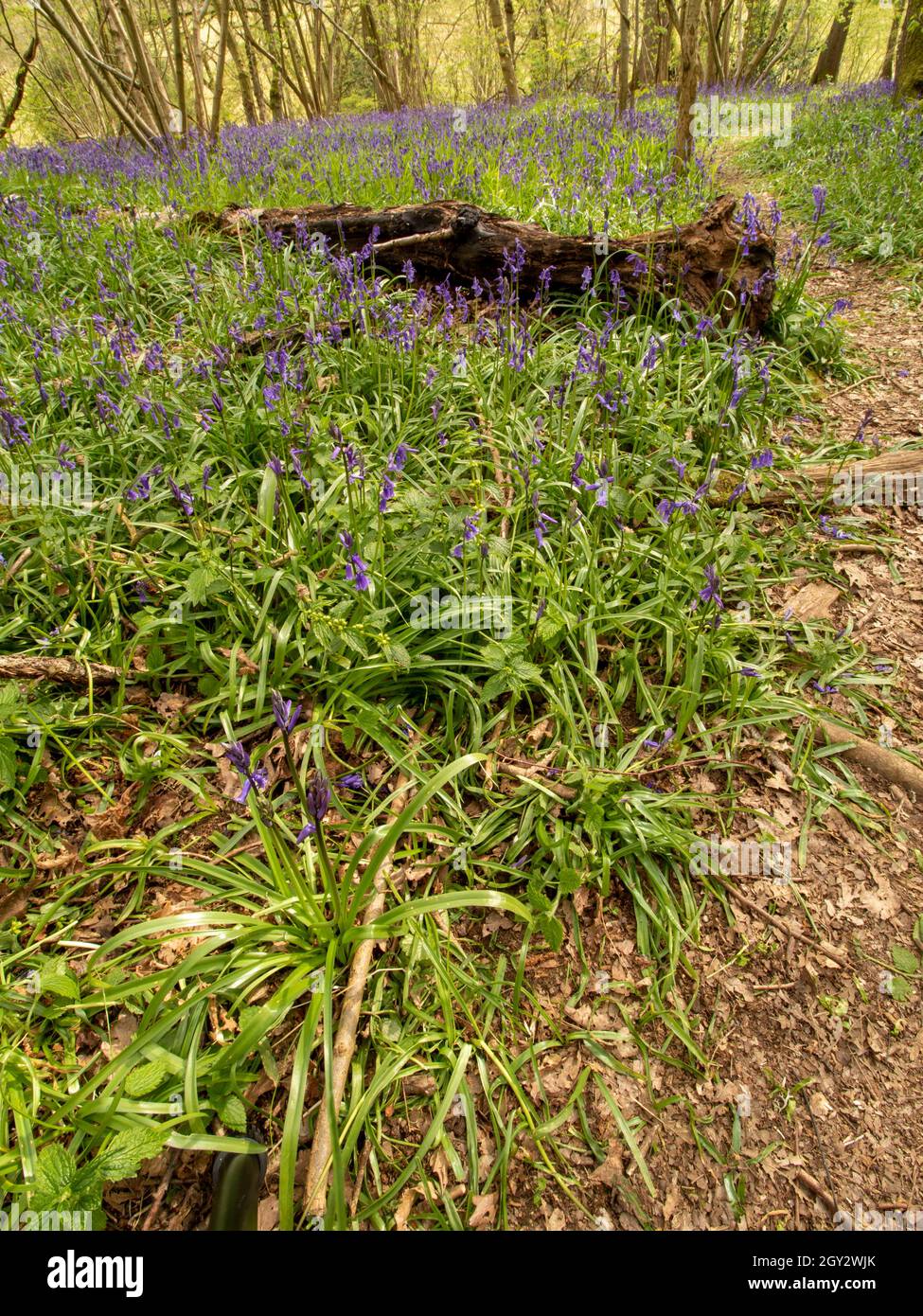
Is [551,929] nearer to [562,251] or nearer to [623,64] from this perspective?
[562,251]

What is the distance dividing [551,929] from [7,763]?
1.76 metres

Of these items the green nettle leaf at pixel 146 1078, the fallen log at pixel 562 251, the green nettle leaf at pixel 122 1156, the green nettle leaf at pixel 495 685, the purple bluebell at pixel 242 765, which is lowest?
the green nettle leaf at pixel 122 1156

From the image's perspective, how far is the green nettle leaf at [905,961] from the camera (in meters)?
1.94

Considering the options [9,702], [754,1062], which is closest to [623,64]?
[9,702]

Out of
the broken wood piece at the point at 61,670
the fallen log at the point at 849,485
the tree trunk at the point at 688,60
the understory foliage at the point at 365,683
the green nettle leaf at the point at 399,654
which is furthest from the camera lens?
the tree trunk at the point at 688,60

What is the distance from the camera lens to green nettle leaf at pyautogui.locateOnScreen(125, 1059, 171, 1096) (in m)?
1.49

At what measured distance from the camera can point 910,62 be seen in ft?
27.9

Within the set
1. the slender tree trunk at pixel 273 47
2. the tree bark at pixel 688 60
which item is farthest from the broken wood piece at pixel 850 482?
the slender tree trunk at pixel 273 47

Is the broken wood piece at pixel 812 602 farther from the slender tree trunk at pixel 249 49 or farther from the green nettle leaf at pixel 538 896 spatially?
the slender tree trunk at pixel 249 49

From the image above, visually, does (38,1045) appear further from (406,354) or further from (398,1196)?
(406,354)

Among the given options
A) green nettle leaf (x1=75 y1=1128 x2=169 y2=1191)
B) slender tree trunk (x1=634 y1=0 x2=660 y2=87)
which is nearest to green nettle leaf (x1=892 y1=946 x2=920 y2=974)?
green nettle leaf (x1=75 y1=1128 x2=169 y2=1191)

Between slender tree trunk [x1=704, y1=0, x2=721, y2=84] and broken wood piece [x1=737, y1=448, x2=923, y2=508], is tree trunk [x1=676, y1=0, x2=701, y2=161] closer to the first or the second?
broken wood piece [x1=737, y1=448, x2=923, y2=508]

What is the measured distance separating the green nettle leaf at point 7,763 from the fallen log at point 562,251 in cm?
338

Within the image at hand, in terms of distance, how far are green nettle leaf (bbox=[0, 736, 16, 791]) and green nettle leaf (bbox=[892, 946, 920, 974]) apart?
2747 millimetres
